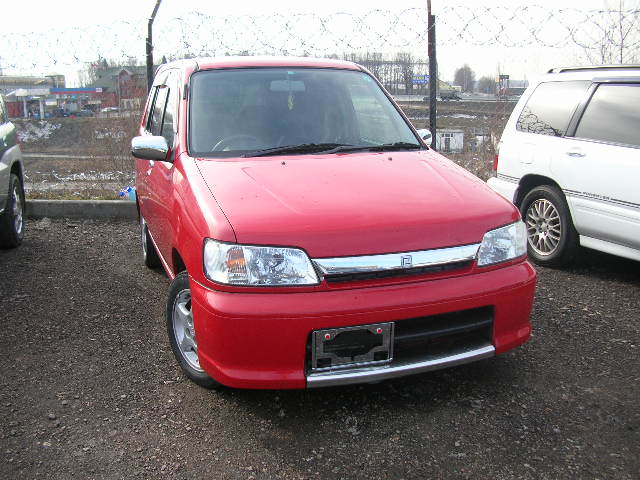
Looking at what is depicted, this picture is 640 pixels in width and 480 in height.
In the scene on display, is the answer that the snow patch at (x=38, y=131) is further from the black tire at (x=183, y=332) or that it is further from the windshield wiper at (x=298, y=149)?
the black tire at (x=183, y=332)

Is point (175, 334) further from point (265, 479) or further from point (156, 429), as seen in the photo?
point (265, 479)

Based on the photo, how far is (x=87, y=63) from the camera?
8688 millimetres

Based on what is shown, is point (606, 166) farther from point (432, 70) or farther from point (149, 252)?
point (149, 252)

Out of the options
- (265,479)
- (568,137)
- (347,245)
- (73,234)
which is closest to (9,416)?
(265,479)

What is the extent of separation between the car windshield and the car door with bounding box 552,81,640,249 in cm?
190

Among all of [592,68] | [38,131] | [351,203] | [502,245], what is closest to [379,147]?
[351,203]

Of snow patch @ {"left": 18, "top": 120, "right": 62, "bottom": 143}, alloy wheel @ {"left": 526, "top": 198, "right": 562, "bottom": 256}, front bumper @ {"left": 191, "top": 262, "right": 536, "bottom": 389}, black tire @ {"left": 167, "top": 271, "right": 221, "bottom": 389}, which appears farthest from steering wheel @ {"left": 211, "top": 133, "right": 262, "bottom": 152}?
snow patch @ {"left": 18, "top": 120, "right": 62, "bottom": 143}

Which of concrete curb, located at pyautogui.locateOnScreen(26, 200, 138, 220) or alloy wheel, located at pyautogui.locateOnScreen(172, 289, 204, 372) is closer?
alloy wheel, located at pyautogui.locateOnScreen(172, 289, 204, 372)

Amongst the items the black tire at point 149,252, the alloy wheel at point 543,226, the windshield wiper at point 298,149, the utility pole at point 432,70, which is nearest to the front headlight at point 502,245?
the windshield wiper at point 298,149

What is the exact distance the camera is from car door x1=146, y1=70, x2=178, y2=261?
3.88 m

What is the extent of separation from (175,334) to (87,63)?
6437 mm

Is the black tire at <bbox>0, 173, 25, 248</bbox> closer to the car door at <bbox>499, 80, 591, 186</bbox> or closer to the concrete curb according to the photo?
the concrete curb

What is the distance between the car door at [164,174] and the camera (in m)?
3.88

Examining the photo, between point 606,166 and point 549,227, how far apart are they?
0.84 meters
